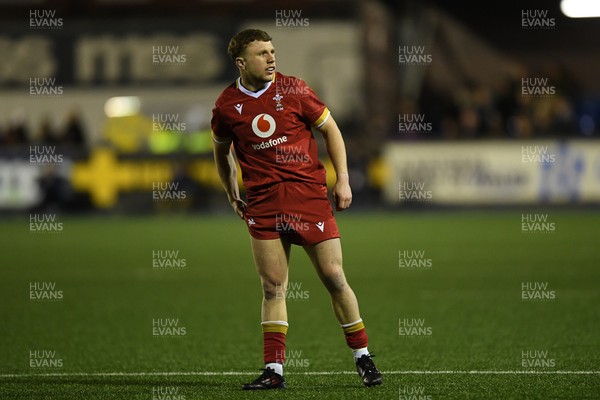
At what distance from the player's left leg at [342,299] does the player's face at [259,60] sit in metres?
0.96

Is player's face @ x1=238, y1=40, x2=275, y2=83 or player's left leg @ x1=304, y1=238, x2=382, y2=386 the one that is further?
player's left leg @ x1=304, y1=238, x2=382, y2=386

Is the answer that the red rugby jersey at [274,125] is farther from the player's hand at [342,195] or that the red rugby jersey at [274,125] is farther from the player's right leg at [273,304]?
the player's right leg at [273,304]

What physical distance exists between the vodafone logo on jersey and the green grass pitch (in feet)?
4.56

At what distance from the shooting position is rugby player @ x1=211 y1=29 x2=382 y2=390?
6.49m

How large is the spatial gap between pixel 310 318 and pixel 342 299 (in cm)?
346

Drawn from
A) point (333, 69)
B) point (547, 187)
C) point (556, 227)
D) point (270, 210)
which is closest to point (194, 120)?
point (333, 69)

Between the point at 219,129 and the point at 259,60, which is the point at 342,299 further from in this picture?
Result: the point at 259,60

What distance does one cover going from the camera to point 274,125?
6.49 metres

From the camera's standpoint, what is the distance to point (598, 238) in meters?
17.0

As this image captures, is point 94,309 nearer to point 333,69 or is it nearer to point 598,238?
point 598,238

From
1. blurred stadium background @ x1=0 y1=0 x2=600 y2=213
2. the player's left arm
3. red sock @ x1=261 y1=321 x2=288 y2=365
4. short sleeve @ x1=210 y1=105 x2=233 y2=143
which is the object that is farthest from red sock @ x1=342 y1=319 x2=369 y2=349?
blurred stadium background @ x1=0 y1=0 x2=600 y2=213

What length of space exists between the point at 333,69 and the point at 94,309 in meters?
23.0

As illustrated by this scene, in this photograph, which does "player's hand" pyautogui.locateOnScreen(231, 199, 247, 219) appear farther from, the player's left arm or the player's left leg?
the player's left arm

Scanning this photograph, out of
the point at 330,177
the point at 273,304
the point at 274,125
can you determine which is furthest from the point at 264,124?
the point at 330,177
